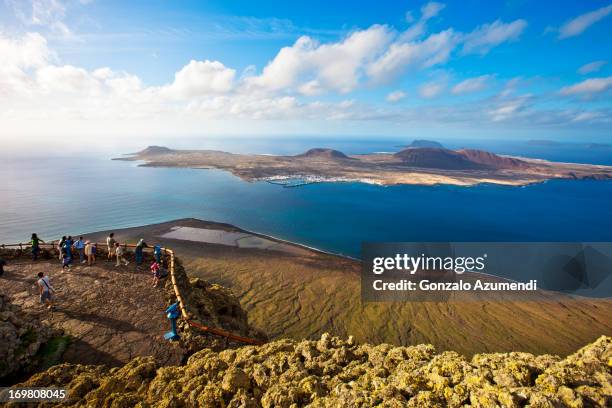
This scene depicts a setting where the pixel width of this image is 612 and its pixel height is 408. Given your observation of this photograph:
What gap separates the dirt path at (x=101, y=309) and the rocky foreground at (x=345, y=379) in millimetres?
1451

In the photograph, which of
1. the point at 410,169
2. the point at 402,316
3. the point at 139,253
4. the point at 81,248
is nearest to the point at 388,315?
the point at 402,316

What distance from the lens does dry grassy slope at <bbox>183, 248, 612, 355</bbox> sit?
79.9ft

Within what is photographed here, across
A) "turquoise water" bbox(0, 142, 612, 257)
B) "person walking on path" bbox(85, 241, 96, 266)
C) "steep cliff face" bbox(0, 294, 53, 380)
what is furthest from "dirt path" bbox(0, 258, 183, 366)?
"turquoise water" bbox(0, 142, 612, 257)

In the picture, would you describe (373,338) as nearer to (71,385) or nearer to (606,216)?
(71,385)

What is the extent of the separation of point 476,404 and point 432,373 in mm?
1200

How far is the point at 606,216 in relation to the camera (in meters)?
72.8

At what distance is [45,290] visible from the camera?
1194 cm

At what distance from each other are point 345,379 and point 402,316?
73.2 feet

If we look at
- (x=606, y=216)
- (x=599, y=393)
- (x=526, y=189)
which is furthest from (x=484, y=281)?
(x=526, y=189)

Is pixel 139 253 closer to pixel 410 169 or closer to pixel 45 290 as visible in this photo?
pixel 45 290

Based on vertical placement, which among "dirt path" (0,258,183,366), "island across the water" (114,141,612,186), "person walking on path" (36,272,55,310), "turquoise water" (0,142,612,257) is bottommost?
"turquoise water" (0,142,612,257)

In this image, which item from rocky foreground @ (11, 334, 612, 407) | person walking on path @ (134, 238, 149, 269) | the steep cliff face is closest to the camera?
rocky foreground @ (11, 334, 612, 407)

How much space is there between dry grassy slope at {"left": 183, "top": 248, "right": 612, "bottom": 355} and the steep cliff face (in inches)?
642

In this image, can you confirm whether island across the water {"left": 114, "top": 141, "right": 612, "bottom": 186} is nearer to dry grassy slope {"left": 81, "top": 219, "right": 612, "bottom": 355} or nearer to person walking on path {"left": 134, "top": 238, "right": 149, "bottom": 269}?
dry grassy slope {"left": 81, "top": 219, "right": 612, "bottom": 355}
